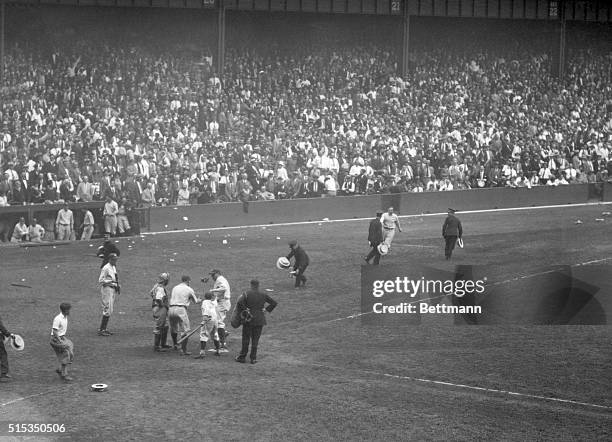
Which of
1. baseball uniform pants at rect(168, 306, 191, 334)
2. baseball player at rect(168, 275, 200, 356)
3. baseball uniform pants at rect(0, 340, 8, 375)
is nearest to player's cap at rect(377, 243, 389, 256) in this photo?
baseball player at rect(168, 275, 200, 356)

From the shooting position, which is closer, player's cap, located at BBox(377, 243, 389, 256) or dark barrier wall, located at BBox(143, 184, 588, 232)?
player's cap, located at BBox(377, 243, 389, 256)

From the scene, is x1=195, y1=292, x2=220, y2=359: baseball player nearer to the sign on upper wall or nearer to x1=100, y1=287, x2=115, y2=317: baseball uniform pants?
x1=100, y1=287, x2=115, y2=317: baseball uniform pants

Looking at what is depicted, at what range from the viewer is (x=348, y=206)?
41.5 meters

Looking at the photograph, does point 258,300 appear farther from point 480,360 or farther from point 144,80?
point 144,80

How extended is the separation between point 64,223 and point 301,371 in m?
15.2

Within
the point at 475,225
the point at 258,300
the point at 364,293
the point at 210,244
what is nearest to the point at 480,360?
the point at 258,300

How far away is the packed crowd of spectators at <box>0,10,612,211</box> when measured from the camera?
38.7m

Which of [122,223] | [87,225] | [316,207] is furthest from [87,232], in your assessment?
[316,207]

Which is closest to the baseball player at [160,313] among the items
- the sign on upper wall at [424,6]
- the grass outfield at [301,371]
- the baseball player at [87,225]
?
the grass outfield at [301,371]

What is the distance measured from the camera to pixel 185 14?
54.7 meters

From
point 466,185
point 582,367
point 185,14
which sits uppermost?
point 185,14

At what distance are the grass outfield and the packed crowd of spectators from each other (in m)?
6.62

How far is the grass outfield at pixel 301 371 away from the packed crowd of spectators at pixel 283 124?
261 inches

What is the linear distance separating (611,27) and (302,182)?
31.1m
